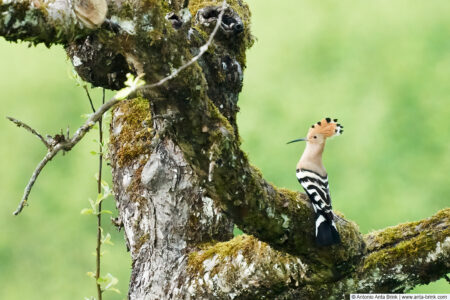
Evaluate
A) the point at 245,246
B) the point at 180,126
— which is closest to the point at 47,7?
the point at 180,126

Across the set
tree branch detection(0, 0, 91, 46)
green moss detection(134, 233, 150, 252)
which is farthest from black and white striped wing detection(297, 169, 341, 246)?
tree branch detection(0, 0, 91, 46)

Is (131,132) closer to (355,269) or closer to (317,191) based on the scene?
(317,191)

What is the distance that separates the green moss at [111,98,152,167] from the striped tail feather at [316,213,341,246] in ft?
2.56

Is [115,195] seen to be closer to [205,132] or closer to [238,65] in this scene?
[238,65]

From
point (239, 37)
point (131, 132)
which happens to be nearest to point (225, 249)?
point (131, 132)

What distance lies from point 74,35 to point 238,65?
3.19 ft

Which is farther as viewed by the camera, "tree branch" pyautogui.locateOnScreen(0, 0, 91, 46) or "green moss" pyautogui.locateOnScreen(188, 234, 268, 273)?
"green moss" pyautogui.locateOnScreen(188, 234, 268, 273)

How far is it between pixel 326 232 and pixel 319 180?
9.8 inches

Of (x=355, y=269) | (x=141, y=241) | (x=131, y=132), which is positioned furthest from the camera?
(x=131, y=132)

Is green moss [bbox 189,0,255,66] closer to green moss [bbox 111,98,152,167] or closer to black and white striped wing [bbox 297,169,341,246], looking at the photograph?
green moss [bbox 111,98,152,167]

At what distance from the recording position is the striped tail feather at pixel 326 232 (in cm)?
200

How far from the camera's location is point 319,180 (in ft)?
7.32

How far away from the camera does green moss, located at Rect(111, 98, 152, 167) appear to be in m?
2.59

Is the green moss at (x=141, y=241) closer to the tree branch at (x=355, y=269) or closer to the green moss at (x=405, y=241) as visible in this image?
the tree branch at (x=355, y=269)
